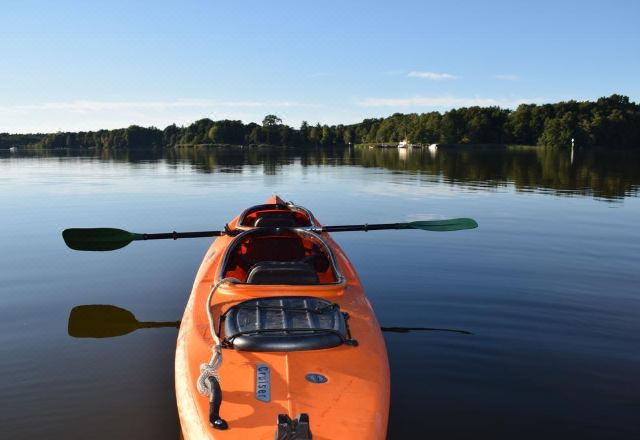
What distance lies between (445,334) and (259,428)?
466 cm

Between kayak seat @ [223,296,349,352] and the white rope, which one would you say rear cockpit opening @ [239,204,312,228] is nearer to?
kayak seat @ [223,296,349,352]

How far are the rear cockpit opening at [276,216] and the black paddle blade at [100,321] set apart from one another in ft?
9.90

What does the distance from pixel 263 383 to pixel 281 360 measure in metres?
0.38

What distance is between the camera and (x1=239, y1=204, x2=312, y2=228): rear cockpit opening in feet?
35.0

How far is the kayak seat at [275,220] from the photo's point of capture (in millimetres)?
10500

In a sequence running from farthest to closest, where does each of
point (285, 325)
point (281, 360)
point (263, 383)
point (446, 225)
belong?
1. point (446, 225)
2. point (285, 325)
3. point (281, 360)
4. point (263, 383)

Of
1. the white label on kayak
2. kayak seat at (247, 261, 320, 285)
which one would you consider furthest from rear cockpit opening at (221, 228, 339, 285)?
the white label on kayak

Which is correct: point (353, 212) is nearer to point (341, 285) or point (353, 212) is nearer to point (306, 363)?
point (341, 285)


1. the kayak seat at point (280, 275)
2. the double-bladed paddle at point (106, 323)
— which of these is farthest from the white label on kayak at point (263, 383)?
the double-bladed paddle at point (106, 323)

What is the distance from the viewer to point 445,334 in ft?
25.9

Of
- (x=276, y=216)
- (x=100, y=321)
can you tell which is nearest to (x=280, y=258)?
(x=276, y=216)

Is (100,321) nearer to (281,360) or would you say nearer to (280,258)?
(280,258)

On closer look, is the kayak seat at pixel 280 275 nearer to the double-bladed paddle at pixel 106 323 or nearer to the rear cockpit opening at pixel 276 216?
the double-bladed paddle at pixel 106 323

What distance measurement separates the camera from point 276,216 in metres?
11.0
